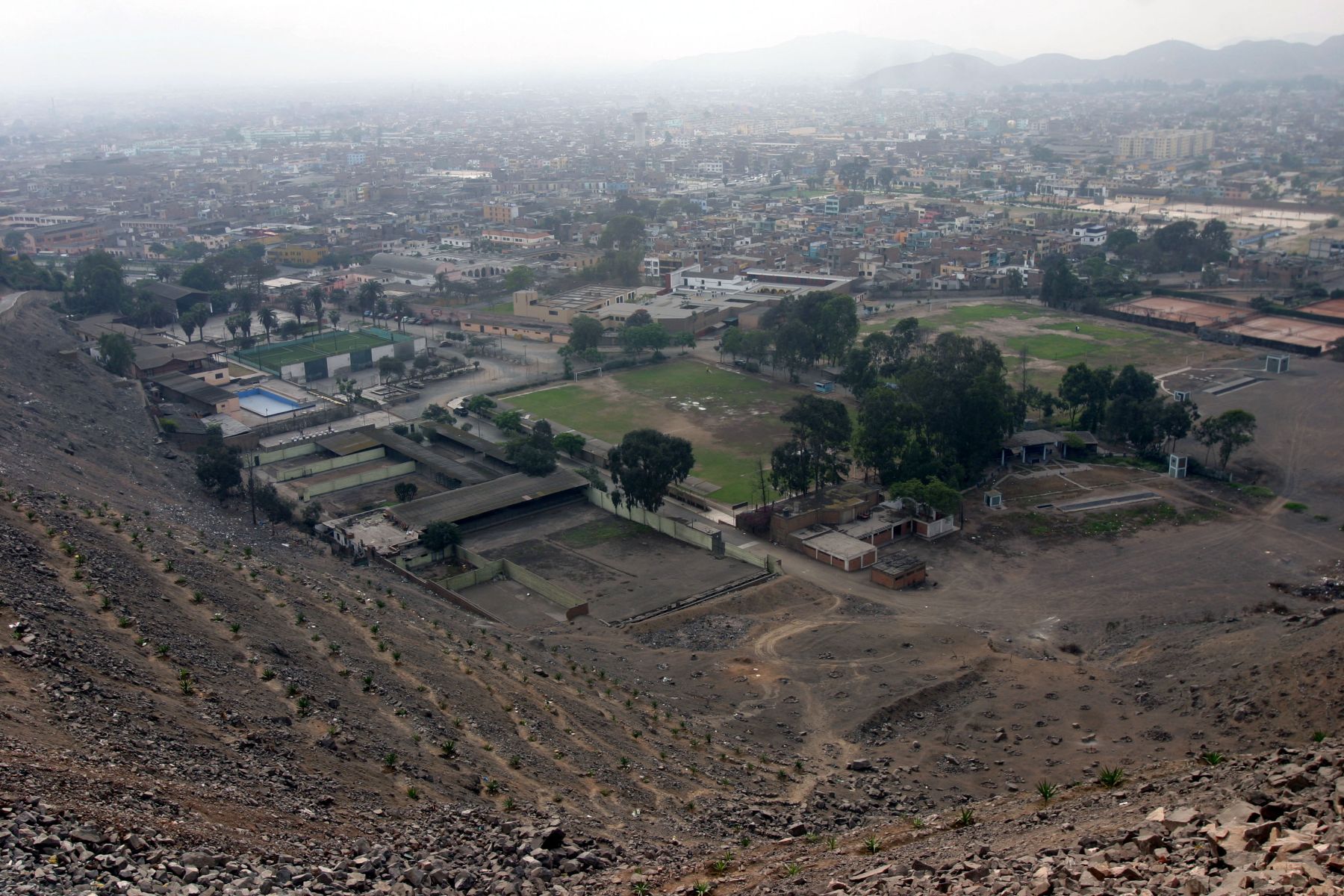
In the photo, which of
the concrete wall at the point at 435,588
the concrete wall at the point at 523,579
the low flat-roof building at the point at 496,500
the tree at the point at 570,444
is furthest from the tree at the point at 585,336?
the concrete wall at the point at 435,588

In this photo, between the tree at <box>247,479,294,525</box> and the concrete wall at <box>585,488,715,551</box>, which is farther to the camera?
the tree at <box>247,479,294,525</box>

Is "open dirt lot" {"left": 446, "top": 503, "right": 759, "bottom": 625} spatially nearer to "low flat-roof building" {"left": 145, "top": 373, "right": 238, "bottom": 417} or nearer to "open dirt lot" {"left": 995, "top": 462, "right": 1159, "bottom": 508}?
"open dirt lot" {"left": 995, "top": 462, "right": 1159, "bottom": 508}

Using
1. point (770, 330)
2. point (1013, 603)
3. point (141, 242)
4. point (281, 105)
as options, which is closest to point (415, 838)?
point (1013, 603)

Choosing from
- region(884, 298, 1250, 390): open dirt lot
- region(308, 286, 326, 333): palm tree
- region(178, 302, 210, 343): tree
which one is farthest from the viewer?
region(308, 286, 326, 333): palm tree

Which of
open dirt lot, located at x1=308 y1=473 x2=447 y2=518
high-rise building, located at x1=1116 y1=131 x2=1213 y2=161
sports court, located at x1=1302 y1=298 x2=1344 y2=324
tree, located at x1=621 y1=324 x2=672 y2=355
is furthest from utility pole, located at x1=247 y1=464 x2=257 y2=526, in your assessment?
high-rise building, located at x1=1116 y1=131 x2=1213 y2=161

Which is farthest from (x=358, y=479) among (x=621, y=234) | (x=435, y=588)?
(x=621, y=234)

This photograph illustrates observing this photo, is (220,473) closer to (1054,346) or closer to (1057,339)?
(1054,346)
